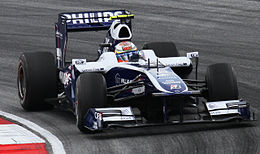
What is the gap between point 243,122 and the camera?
12641mm

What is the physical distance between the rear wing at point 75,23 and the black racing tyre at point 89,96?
277 cm

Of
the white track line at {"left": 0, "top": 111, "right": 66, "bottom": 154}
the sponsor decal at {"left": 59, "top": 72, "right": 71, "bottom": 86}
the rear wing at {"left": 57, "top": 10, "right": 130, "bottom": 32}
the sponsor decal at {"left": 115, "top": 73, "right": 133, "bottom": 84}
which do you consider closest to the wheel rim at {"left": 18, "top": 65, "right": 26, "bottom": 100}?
the white track line at {"left": 0, "top": 111, "right": 66, "bottom": 154}

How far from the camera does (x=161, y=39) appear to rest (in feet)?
74.7

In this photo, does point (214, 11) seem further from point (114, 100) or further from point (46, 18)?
point (114, 100)

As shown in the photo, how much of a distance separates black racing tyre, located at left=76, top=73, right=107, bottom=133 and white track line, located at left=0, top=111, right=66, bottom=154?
20.6 inches

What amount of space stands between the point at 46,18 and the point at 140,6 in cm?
384

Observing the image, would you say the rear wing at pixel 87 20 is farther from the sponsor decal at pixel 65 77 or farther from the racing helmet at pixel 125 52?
the racing helmet at pixel 125 52

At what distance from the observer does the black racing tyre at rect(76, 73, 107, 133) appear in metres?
11.9

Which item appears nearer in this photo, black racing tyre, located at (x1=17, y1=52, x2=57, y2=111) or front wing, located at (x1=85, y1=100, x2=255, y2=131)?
front wing, located at (x1=85, y1=100, x2=255, y2=131)

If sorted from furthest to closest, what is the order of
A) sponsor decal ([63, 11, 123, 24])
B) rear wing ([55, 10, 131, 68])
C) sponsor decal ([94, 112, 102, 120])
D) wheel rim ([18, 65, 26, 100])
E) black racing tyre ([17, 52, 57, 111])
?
sponsor decal ([63, 11, 123, 24])
rear wing ([55, 10, 131, 68])
wheel rim ([18, 65, 26, 100])
black racing tyre ([17, 52, 57, 111])
sponsor decal ([94, 112, 102, 120])

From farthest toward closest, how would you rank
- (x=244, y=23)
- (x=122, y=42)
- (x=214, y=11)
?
(x=214, y=11) → (x=244, y=23) → (x=122, y=42)

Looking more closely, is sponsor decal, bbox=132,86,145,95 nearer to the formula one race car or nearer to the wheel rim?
the formula one race car

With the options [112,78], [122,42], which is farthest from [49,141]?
[122,42]

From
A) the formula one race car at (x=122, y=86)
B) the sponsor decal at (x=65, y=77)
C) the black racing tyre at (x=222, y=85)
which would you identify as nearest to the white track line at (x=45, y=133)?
the formula one race car at (x=122, y=86)
